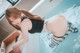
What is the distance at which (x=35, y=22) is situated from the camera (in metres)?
1.56

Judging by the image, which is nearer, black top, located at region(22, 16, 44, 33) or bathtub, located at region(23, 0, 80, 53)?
bathtub, located at region(23, 0, 80, 53)

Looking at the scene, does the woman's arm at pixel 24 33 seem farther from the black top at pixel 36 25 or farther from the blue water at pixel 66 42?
the blue water at pixel 66 42

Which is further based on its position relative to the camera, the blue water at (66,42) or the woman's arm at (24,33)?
the woman's arm at (24,33)

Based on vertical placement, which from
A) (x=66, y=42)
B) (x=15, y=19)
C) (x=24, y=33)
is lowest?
(x=66, y=42)

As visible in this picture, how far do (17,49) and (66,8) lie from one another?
1.96 feet

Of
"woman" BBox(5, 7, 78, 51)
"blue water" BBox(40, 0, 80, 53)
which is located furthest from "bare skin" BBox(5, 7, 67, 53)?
"blue water" BBox(40, 0, 80, 53)

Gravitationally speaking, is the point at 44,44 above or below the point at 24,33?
below

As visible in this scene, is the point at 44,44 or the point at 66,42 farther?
the point at 44,44

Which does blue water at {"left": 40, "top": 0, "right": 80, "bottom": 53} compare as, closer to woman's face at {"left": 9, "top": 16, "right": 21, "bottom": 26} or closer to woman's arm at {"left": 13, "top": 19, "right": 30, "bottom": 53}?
woman's arm at {"left": 13, "top": 19, "right": 30, "bottom": 53}

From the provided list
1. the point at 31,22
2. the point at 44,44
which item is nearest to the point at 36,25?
the point at 31,22

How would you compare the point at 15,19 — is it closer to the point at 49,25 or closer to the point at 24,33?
the point at 24,33

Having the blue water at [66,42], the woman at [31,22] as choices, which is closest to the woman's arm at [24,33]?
the woman at [31,22]

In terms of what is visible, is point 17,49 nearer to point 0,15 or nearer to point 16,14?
point 16,14

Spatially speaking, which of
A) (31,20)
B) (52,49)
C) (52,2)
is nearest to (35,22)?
(31,20)
